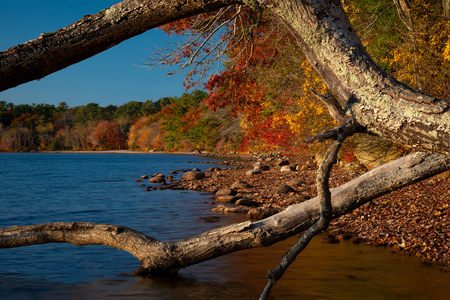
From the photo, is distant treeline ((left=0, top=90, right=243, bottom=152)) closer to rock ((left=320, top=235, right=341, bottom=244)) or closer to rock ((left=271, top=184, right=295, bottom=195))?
rock ((left=271, top=184, right=295, bottom=195))

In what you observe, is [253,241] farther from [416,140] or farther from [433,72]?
[433,72]

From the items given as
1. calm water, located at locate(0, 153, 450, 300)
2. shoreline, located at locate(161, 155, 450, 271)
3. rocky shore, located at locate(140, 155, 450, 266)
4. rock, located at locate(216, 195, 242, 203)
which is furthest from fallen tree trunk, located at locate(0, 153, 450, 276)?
rock, located at locate(216, 195, 242, 203)

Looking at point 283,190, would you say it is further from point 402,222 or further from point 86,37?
point 86,37

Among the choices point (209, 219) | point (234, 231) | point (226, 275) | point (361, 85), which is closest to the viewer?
point (361, 85)

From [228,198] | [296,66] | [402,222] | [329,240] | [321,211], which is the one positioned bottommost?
Result: [329,240]

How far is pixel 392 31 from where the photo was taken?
12078 mm

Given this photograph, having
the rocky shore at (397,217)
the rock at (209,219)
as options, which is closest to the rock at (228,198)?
the rocky shore at (397,217)

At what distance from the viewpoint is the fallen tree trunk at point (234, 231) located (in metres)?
4.78

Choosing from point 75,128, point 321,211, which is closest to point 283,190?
point 321,211

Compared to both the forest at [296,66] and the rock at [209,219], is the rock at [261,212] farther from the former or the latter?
the forest at [296,66]

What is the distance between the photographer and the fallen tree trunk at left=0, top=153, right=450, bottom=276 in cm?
478

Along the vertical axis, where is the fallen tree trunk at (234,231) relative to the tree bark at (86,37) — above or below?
below

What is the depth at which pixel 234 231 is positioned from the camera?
565cm

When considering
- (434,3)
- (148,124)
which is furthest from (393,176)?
(148,124)
